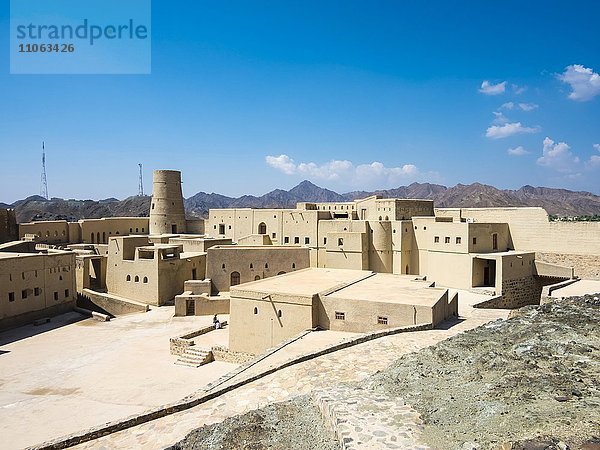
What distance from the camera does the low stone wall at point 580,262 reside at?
21.1 meters

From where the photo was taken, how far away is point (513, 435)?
543 centimetres

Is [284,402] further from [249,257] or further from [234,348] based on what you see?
[249,257]

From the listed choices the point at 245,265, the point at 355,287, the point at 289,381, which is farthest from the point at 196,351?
the point at 245,265

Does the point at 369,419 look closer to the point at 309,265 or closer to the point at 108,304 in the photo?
the point at 309,265

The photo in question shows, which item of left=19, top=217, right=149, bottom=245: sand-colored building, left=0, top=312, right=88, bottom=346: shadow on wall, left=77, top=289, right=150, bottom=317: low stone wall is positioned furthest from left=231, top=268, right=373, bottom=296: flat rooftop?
left=19, top=217, right=149, bottom=245: sand-colored building

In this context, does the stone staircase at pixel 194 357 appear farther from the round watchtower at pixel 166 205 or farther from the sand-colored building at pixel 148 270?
the round watchtower at pixel 166 205

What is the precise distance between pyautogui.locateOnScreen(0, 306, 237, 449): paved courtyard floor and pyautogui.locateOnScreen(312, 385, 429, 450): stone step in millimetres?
6738

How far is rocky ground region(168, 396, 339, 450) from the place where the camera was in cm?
648

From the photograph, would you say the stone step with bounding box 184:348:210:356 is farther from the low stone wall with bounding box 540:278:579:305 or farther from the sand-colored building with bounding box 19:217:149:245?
the sand-colored building with bounding box 19:217:149:245

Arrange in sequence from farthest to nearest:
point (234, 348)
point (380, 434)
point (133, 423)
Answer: point (234, 348), point (133, 423), point (380, 434)

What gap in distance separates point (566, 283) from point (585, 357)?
538 inches

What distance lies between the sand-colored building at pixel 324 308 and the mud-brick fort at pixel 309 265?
2.1 inches

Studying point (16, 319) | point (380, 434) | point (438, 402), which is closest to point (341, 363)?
point (438, 402)

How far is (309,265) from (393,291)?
779cm
